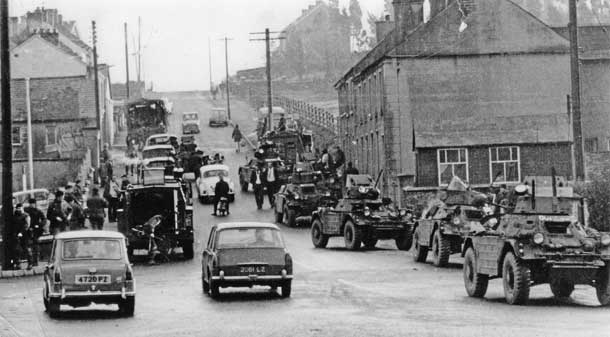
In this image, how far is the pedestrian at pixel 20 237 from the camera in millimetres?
33938

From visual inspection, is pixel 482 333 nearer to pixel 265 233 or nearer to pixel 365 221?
pixel 265 233

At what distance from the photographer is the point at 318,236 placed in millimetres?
38562

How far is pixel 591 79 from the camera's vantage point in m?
63.1

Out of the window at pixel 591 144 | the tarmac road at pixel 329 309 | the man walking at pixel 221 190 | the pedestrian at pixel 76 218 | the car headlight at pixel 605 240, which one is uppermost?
the window at pixel 591 144

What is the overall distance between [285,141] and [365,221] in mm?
29775

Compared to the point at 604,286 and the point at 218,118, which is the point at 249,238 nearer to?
the point at 604,286

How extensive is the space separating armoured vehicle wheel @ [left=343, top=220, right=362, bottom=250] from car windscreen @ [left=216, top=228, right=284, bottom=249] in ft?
40.5

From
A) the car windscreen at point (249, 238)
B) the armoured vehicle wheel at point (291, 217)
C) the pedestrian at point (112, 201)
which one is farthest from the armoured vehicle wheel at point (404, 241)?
the pedestrian at point (112, 201)

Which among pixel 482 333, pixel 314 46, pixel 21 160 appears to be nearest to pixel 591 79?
pixel 21 160

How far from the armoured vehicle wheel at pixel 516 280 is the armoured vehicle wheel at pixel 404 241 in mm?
15533

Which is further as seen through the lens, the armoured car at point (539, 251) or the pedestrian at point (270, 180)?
the pedestrian at point (270, 180)

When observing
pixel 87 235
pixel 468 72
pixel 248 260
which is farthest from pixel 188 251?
pixel 468 72

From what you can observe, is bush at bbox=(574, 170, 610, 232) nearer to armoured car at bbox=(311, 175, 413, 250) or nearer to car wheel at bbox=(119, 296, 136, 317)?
armoured car at bbox=(311, 175, 413, 250)

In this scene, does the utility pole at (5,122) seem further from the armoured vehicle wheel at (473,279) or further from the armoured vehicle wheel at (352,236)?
the armoured vehicle wheel at (473,279)
